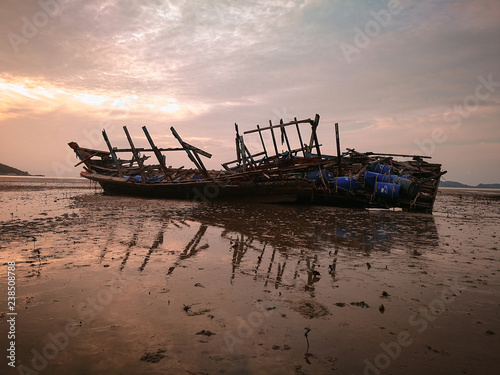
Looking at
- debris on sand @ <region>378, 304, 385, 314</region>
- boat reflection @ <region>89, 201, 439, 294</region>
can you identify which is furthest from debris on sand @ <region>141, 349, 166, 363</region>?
debris on sand @ <region>378, 304, 385, 314</region>

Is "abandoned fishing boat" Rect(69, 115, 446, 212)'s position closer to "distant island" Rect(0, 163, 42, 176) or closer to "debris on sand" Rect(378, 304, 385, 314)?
"debris on sand" Rect(378, 304, 385, 314)

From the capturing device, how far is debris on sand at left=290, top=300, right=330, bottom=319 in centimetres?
319

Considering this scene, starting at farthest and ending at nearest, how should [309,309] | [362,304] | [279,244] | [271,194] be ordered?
[271,194] < [279,244] < [362,304] < [309,309]

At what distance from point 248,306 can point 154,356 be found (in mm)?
1227

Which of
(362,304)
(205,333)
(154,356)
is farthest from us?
(362,304)

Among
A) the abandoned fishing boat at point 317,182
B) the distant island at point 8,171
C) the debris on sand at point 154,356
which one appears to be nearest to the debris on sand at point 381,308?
the debris on sand at point 154,356

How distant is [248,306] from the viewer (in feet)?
11.1

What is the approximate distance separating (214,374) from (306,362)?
73 centimetres

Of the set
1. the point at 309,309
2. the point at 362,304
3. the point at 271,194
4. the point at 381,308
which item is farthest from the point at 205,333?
the point at 271,194

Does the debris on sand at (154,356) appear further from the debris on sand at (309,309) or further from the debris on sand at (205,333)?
the debris on sand at (309,309)

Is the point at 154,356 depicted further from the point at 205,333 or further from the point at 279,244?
the point at 279,244

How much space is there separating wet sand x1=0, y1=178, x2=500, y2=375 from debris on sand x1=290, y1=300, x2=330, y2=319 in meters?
0.02

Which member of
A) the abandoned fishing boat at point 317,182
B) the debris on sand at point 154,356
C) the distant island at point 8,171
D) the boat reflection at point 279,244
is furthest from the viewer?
the distant island at point 8,171

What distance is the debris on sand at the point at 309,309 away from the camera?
3193 millimetres
